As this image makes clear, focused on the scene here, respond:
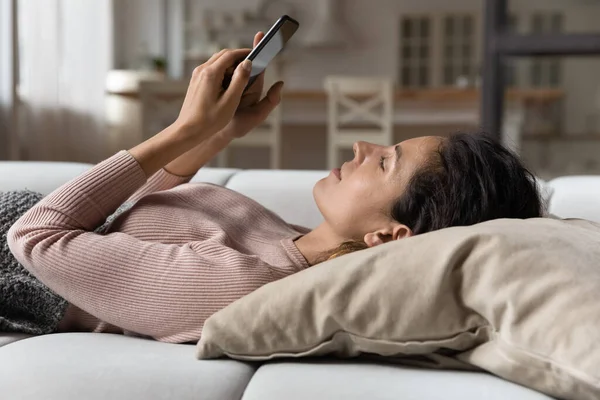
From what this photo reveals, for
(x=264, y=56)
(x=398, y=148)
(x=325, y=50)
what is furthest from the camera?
(x=325, y=50)

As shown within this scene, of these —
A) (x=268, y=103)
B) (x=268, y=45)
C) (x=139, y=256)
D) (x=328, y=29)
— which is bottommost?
(x=139, y=256)

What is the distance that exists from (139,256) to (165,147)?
24 cm

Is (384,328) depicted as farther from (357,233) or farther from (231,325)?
(357,233)

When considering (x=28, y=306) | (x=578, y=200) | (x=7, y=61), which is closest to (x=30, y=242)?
(x=28, y=306)

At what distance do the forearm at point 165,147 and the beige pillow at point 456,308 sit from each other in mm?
407

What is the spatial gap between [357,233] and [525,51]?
2103 mm

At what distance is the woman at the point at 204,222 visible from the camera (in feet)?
4.01

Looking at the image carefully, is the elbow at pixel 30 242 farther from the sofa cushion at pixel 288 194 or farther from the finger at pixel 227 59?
the sofa cushion at pixel 288 194

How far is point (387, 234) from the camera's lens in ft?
4.39

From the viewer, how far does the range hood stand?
805cm

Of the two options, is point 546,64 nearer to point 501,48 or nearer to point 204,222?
point 501,48

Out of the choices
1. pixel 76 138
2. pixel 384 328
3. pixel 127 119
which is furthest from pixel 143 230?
pixel 127 119

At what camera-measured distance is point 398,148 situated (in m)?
1.37

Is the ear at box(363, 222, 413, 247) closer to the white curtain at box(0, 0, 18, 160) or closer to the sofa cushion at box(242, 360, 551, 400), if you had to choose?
the sofa cushion at box(242, 360, 551, 400)
